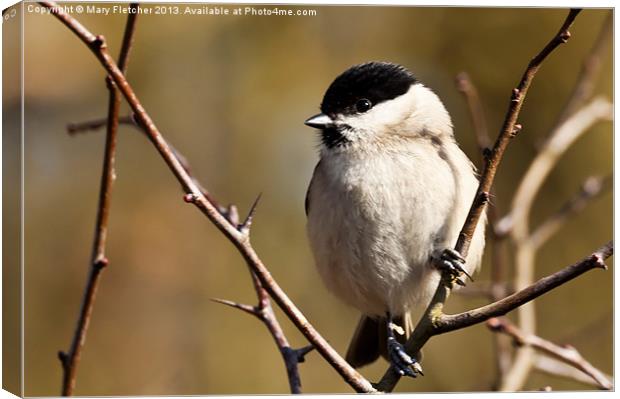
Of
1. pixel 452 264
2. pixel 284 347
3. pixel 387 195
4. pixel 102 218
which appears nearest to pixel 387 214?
pixel 387 195

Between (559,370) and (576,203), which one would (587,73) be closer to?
(576,203)

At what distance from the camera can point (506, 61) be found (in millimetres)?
3059

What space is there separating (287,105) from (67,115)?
2.70 feet

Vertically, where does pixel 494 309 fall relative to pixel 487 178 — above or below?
below

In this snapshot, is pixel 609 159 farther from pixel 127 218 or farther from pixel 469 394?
pixel 127 218

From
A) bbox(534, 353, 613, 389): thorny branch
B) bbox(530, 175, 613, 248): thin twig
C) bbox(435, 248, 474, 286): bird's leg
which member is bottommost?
bbox(534, 353, 613, 389): thorny branch

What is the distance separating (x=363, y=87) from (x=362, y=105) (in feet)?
0.17

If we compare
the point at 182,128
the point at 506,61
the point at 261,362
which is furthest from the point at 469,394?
the point at 182,128

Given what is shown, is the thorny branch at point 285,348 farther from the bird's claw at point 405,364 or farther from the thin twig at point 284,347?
the bird's claw at point 405,364

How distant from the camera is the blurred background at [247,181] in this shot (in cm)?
261

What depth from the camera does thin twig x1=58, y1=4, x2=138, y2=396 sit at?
1558 millimetres

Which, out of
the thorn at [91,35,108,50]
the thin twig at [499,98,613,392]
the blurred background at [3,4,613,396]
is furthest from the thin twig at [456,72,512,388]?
the thorn at [91,35,108,50]

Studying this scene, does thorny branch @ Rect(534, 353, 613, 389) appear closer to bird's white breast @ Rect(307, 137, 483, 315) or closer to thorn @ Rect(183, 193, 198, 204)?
bird's white breast @ Rect(307, 137, 483, 315)

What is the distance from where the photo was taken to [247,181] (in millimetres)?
3123
